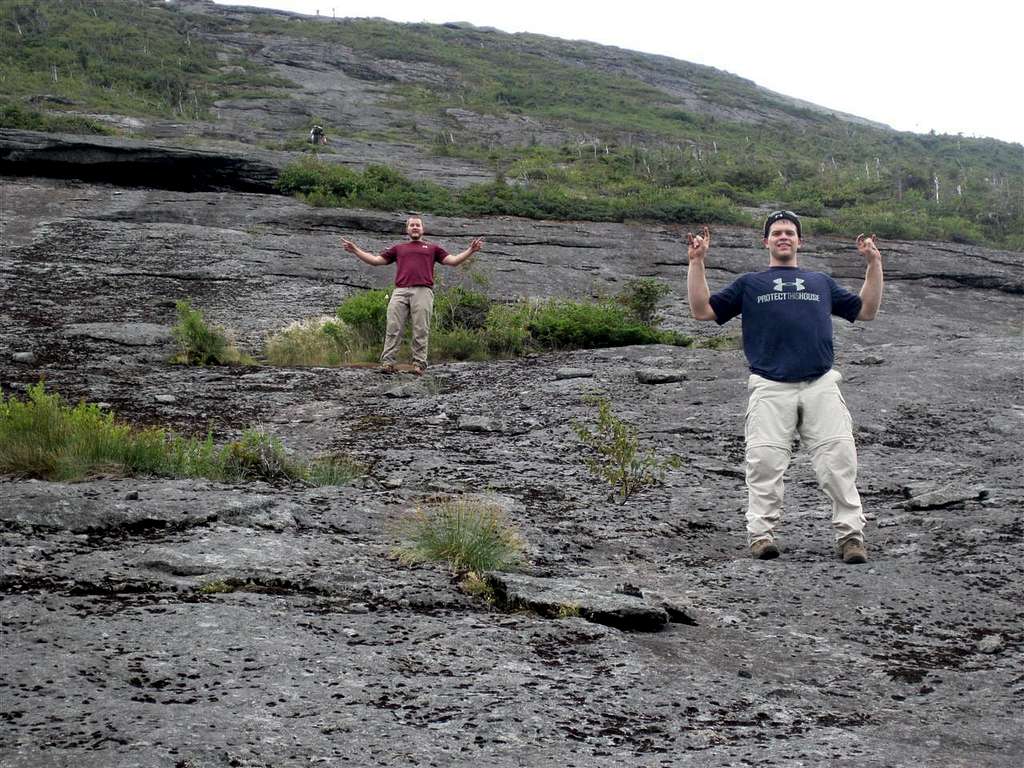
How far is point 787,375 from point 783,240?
0.79m

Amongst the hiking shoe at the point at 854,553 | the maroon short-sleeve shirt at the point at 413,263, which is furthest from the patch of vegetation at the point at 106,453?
the maroon short-sleeve shirt at the point at 413,263

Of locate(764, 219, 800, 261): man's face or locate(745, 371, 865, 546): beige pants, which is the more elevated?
locate(764, 219, 800, 261): man's face

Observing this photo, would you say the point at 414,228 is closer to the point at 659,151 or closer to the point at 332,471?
the point at 332,471

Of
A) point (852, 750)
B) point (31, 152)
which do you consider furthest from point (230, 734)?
point (31, 152)

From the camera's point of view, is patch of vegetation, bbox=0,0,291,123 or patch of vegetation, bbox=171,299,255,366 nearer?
patch of vegetation, bbox=171,299,255,366

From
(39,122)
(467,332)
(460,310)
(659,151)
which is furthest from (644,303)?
(659,151)

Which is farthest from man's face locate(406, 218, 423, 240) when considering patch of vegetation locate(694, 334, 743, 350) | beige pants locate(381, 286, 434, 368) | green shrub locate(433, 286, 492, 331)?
patch of vegetation locate(694, 334, 743, 350)

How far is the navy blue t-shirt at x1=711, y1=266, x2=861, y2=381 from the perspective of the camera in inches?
222

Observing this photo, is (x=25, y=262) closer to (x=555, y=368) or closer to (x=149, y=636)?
(x=555, y=368)

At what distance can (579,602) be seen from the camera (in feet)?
14.3

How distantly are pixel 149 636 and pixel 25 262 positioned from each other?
41.2ft

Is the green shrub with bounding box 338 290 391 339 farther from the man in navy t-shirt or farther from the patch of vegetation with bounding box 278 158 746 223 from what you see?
the patch of vegetation with bounding box 278 158 746 223

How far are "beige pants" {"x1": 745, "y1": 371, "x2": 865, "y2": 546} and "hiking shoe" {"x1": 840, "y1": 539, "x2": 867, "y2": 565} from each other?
0.12ft

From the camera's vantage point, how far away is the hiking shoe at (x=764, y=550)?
5.40 m
